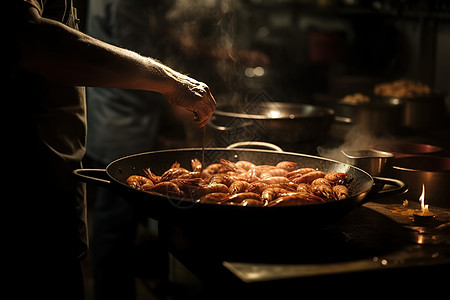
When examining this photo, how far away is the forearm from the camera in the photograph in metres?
1.65

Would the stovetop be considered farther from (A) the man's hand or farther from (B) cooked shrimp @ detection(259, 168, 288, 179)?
(A) the man's hand

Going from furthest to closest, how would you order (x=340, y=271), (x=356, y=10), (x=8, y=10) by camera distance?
(x=356, y=10), (x=8, y=10), (x=340, y=271)

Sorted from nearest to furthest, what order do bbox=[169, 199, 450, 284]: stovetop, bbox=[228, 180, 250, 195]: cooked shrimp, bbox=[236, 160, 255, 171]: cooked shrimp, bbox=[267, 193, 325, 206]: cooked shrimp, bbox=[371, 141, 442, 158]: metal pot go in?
1. bbox=[169, 199, 450, 284]: stovetop
2. bbox=[267, 193, 325, 206]: cooked shrimp
3. bbox=[228, 180, 250, 195]: cooked shrimp
4. bbox=[236, 160, 255, 171]: cooked shrimp
5. bbox=[371, 141, 442, 158]: metal pot

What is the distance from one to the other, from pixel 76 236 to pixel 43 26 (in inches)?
34.0

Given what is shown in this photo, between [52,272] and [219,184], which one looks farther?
[52,272]

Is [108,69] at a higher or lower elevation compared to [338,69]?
lower

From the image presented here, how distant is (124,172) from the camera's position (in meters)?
1.93

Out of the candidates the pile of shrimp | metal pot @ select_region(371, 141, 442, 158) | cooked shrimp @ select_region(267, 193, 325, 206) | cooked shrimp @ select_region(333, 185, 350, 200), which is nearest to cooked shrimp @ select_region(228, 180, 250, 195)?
the pile of shrimp

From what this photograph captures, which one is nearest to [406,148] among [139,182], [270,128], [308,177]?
[270,128]

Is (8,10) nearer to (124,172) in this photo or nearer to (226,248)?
(124,172)

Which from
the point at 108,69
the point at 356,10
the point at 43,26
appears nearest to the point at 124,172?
the point at 108,69

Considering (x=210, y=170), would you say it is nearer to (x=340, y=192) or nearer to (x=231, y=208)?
(x=340, y=192)

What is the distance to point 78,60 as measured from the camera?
1683 millimetres

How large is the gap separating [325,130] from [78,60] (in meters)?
1.54
